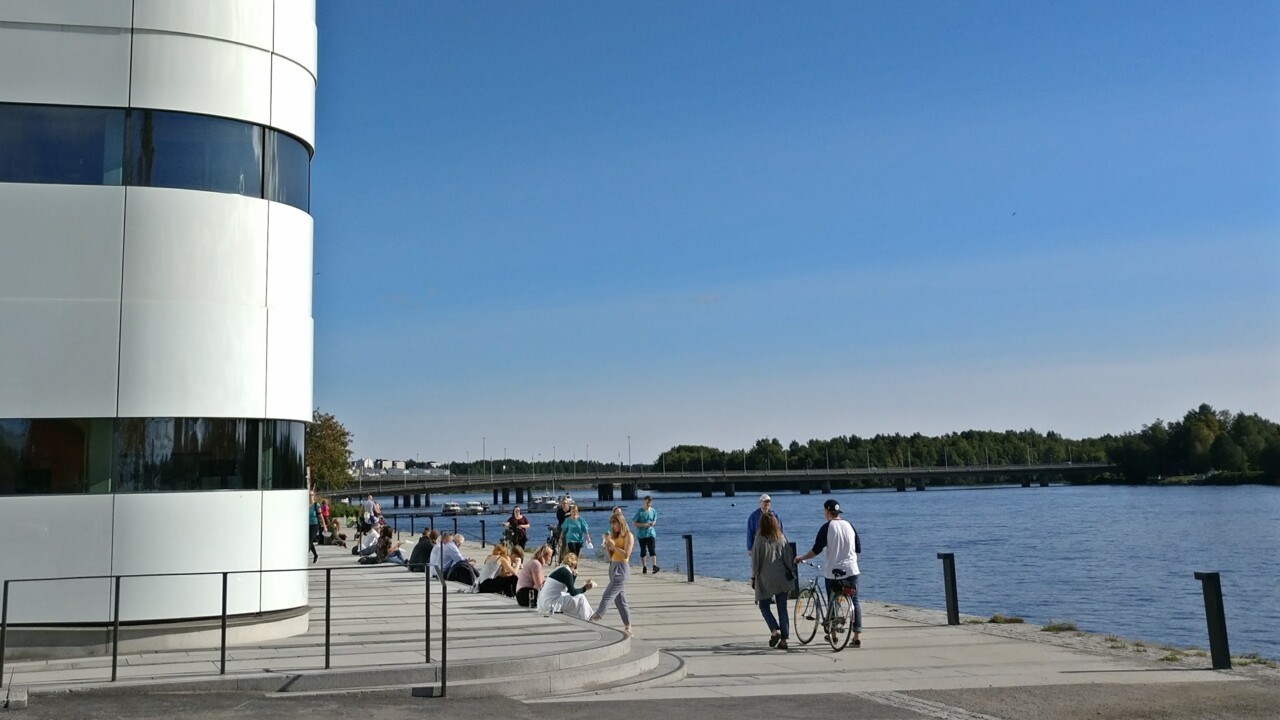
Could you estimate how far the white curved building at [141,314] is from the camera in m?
12.9

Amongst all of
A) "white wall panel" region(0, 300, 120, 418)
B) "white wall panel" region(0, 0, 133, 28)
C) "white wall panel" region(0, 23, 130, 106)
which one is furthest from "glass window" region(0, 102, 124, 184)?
"white wall panel" region(0, 300, 120, 418)

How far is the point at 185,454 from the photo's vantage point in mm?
13516

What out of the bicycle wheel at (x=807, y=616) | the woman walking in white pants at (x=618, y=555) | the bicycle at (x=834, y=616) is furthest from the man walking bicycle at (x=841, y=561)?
the woman walking in white pants at (x=618, y=555)

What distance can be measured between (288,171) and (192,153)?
1.40m

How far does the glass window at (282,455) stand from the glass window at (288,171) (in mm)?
2940

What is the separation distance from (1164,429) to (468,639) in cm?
17134

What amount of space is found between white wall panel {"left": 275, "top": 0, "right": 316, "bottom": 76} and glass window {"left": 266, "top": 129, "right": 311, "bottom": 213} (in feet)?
3.55

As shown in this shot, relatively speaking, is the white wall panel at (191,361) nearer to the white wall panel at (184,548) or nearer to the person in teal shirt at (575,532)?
the white wall panel at (184,548)

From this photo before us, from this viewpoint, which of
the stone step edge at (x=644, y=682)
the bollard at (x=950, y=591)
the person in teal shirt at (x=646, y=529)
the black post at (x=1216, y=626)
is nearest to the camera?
the stone step edge at (x=644, y=682)

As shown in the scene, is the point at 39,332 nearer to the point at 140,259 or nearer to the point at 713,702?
the point at 140,259

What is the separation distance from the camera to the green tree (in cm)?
6581

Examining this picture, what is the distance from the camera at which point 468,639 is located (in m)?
13.4

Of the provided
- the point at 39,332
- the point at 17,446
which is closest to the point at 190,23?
the point at 39,332

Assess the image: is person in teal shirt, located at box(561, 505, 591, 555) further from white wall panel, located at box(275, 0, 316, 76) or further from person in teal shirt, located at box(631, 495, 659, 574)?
white wall panel, located at box(275, 0, 316, 76)
